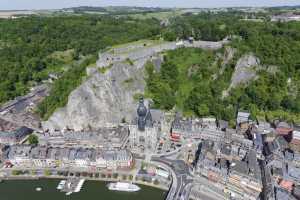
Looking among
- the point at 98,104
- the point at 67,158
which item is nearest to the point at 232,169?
the point at 67,158

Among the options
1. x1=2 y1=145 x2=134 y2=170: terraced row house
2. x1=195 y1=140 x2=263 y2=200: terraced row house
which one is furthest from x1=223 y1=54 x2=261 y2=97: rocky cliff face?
x1=2 y1=145 x2=134 y2=170: terraced row house

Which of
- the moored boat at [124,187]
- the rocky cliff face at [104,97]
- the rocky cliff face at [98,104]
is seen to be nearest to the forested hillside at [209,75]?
the rocky cliff face at [104,97]

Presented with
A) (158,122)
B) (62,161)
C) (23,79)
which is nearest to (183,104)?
(158,122)

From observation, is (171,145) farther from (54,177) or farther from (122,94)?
(54,177)

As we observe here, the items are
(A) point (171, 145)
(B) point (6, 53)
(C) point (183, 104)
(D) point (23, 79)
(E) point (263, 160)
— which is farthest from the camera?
(B) point (6, 53)

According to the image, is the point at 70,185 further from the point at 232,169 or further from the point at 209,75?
the point at 209,75

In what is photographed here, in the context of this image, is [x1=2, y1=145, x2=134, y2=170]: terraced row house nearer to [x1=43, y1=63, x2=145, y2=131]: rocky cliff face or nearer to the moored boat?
the moored boat

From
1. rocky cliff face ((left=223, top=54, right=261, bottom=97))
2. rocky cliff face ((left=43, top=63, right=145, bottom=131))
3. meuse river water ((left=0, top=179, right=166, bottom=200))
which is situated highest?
rocky cliff face ((left=223, top=54, right=261, bottom=97))
